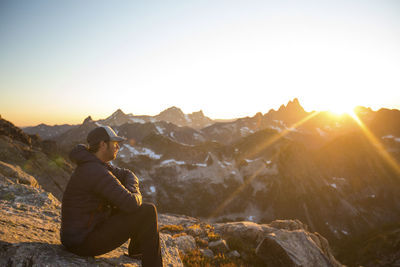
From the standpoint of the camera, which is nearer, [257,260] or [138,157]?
[257,260]

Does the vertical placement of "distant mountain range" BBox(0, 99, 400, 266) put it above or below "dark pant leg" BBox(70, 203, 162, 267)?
below

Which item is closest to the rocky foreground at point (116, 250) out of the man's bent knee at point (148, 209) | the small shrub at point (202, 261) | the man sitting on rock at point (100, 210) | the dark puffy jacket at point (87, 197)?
the small shrub at point (202, 261)

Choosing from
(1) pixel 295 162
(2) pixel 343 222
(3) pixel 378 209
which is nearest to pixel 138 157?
(1) pixel 295 162

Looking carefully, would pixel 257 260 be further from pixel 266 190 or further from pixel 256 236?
pixel 266 190

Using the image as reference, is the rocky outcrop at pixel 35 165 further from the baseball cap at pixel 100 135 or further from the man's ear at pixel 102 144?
the man's ear at pixel 102 144

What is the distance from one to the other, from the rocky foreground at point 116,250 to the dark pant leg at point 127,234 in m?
0.44

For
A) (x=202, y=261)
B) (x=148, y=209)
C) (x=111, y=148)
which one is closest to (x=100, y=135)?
(x=111, y=148)

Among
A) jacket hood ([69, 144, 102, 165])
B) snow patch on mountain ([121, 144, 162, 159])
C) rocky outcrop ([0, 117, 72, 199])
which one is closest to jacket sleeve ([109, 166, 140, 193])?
jacket hood ([69, 144, 102, 165])

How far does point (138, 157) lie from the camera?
176500 mm

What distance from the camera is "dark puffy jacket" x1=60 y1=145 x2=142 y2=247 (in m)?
3.88

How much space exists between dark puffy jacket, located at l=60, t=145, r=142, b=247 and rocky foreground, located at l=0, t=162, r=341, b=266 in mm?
663

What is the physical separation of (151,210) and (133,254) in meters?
1.95

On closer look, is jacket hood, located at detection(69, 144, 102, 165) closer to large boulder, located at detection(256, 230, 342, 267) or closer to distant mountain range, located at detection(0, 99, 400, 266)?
large boulder, located at detection(256, 230, 342, 267)

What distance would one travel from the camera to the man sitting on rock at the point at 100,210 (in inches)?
153
